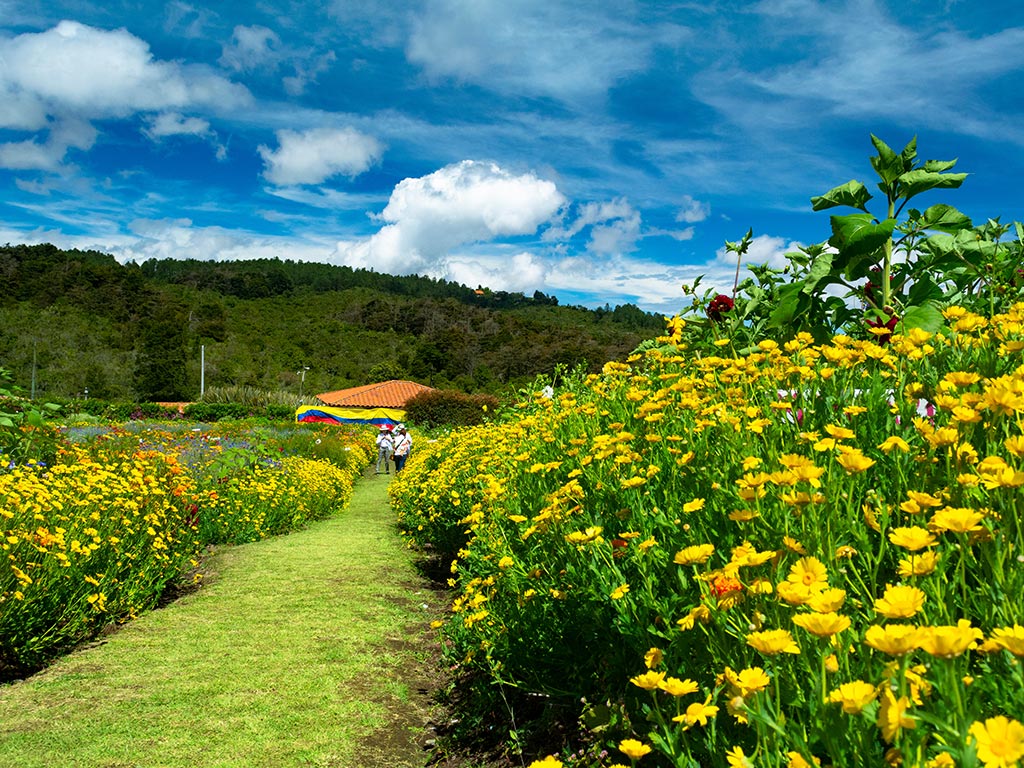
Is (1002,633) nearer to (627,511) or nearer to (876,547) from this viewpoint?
(876,547)

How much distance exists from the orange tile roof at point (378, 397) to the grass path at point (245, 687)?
3807 cm

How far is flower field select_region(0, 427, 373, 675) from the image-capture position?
3848 millimetres

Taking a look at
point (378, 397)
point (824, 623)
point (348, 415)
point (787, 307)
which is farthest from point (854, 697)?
point (378, 397)

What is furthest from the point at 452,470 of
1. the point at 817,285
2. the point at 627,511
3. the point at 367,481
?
the point at 367,481

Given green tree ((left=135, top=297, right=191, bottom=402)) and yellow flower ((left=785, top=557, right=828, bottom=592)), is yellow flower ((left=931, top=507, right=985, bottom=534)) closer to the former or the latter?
yellow flower ((left=785, top=557, right=828, bottom=592))

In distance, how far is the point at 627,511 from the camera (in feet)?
7.09

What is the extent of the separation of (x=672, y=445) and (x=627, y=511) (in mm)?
395

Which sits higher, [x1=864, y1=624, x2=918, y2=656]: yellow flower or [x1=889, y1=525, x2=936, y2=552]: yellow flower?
[x1=889, y1=525, x2=936, y2=552]: yellow flower

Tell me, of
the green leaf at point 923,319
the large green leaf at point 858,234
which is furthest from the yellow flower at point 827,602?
the large green leaf at point 858,234

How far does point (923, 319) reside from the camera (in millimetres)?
2713

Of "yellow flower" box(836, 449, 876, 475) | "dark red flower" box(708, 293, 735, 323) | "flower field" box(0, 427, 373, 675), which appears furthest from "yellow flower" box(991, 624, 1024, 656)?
"flower field" box(0, 427, 373, 675)

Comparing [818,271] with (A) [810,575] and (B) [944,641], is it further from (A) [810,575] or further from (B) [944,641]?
(B) [944,641]

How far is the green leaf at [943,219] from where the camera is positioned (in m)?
3.12

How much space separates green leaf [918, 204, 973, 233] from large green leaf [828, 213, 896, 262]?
0.98 ft
